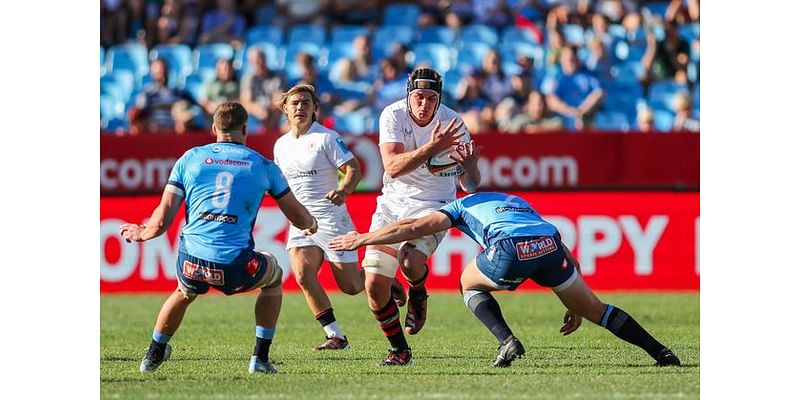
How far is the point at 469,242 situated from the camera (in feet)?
55.8

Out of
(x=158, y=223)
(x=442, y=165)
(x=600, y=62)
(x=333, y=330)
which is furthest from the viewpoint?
(x=600, y=62)

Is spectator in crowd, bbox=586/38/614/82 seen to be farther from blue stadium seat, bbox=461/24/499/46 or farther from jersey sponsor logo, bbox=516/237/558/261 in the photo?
jersey sponsor logo, bbox=516/237/558/261

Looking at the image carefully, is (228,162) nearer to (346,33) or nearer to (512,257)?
(512,257)

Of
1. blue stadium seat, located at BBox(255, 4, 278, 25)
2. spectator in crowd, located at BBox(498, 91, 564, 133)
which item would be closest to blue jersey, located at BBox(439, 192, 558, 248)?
spectator in crowd, located at BBox(498, 91, 564, 133)

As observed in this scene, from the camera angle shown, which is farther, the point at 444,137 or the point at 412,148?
the point at 412,148

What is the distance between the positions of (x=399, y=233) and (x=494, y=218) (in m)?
0.68

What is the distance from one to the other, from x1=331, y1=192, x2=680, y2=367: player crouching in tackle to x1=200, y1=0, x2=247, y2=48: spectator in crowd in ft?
44.3

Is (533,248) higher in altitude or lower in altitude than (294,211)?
lower

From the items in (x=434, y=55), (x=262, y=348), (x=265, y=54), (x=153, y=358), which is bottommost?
(x=153, y=358)

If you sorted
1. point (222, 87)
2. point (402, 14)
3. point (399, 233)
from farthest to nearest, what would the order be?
point (402, 14), point (222, 87), point (399, 233)

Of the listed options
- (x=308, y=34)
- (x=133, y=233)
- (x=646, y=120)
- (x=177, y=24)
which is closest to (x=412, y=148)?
(x=133, y=233)

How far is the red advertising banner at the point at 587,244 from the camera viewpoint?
16750mm

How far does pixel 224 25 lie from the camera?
2278 cm

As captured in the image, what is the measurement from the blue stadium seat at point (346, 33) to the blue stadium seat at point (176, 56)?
2.45 metres
